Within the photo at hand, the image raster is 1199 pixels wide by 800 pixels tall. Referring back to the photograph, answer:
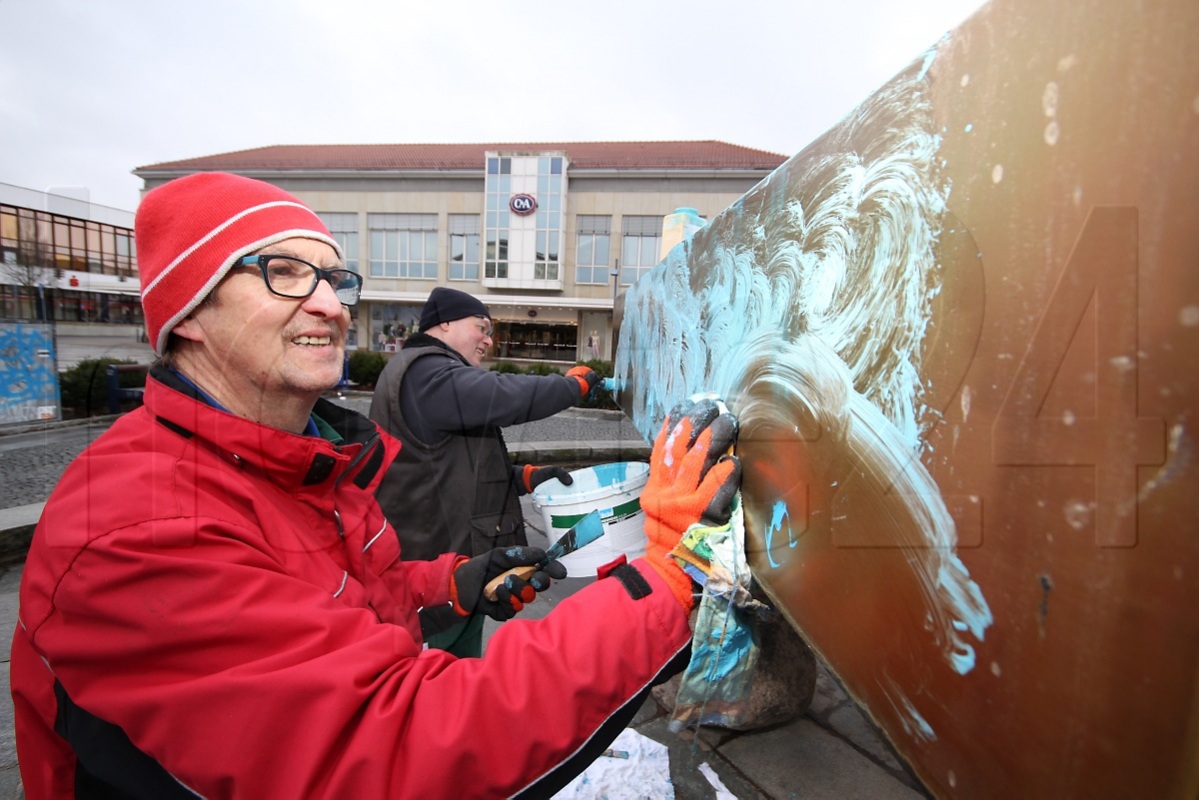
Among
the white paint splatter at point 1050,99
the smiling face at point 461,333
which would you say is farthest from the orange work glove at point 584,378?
the white paint splatter at point 1050,99

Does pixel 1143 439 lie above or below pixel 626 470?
above

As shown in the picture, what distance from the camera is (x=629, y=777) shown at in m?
2.08

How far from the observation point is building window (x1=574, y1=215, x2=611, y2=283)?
27.9m

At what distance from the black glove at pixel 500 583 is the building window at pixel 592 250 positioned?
89.1 ft

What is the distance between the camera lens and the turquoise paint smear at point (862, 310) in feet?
2.87

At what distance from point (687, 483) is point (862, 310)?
58cm

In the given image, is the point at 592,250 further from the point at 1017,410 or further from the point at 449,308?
the point at 1017,410

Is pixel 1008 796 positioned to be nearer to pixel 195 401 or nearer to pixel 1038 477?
pixel 1038 477

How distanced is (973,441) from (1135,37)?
488mm

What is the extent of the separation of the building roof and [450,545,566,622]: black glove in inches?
1029

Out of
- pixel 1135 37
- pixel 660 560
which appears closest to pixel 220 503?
pixel 660 560

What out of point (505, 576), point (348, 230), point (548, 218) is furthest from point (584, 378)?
point (348, 230)

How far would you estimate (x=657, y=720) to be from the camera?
2.50 metres

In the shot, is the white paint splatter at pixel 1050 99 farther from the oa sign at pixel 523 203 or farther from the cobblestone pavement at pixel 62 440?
the oa sign at pixel 523 203
